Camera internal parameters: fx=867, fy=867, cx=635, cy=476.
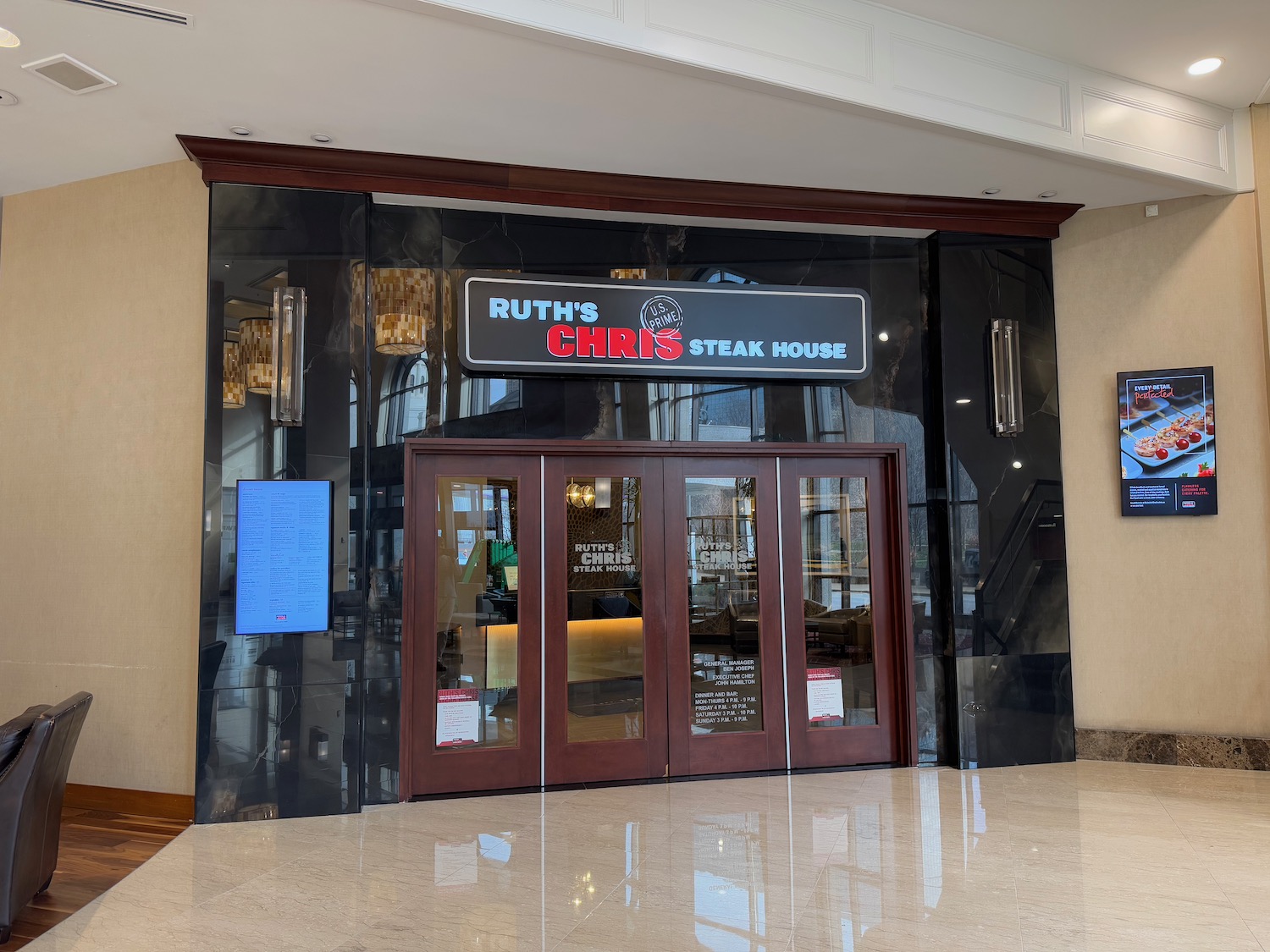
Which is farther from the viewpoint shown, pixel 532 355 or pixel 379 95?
pixel 532 355

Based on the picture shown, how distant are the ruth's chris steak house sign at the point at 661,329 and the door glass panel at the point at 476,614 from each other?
0.84 m

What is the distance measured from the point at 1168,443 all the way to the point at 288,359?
5.61 meters

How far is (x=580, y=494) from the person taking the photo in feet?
18.2

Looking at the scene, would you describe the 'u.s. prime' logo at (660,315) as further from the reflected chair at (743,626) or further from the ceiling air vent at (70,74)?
the ceiling air vent at (70,74)

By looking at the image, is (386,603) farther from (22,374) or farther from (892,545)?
(892,545)

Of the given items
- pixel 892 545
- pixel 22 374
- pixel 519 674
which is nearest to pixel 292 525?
pixel 519 674

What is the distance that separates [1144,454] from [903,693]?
2.30 meters

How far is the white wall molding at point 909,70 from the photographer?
3881 mm

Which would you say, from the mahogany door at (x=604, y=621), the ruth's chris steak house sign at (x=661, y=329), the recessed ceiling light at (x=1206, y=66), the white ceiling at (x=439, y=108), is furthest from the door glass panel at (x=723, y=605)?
the recessed ceiling light at (x=1206, y=66)

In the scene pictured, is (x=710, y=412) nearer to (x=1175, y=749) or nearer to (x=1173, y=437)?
(x=1173, y=437)

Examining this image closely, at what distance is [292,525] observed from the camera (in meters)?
4.83

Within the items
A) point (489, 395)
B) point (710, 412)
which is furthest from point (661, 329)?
point (489, 395)

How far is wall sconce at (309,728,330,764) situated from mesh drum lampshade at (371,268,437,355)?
2205mm

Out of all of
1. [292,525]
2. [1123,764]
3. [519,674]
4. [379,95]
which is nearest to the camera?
[379,95]
